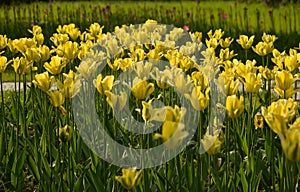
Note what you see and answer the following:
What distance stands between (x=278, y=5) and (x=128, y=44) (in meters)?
9.54

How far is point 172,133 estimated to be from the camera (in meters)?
1.74

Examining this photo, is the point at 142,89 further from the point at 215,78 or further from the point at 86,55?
the point at 86,55

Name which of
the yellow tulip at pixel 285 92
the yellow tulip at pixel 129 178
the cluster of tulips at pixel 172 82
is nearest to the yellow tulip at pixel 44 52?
the cluster of tulips at pixel 172 82

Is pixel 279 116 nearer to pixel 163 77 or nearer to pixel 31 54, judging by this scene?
pixel 163 77

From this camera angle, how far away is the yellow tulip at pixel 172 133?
172cm

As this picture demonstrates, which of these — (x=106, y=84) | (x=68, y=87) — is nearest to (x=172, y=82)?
(x=106, y=84)

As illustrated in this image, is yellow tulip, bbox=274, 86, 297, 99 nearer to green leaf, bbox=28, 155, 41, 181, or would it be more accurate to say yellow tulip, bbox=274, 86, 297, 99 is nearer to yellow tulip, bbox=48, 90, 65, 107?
yellow tulip, bbox=48, 90, 65, 107

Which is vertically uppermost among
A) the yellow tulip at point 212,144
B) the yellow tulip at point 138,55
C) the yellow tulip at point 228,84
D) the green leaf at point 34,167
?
the yellow tulip at point 138,55

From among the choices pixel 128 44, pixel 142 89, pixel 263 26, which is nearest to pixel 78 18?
pixel 263 26

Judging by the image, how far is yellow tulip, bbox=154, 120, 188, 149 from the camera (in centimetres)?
172

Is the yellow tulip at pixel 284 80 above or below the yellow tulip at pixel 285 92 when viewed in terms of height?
above

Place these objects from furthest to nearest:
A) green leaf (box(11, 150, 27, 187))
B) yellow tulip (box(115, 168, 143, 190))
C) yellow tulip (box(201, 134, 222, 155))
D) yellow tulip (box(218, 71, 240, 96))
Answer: green leaf (box(11, 150, 27, 187)) < yellow tulip (box(218, 71, 240, 96)) < yellow tulip (box(201, 134, 222, 155)) < yellow tulip (box(115, 168, 143, 190))

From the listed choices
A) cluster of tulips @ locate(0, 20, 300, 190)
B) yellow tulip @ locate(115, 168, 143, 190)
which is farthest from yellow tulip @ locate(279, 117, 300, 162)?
yellow tulip @ locate(115, 168, 143, 190)

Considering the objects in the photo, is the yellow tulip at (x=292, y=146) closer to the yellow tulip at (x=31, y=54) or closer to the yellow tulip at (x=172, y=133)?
the yellow tulip at (x=172, y=133)
